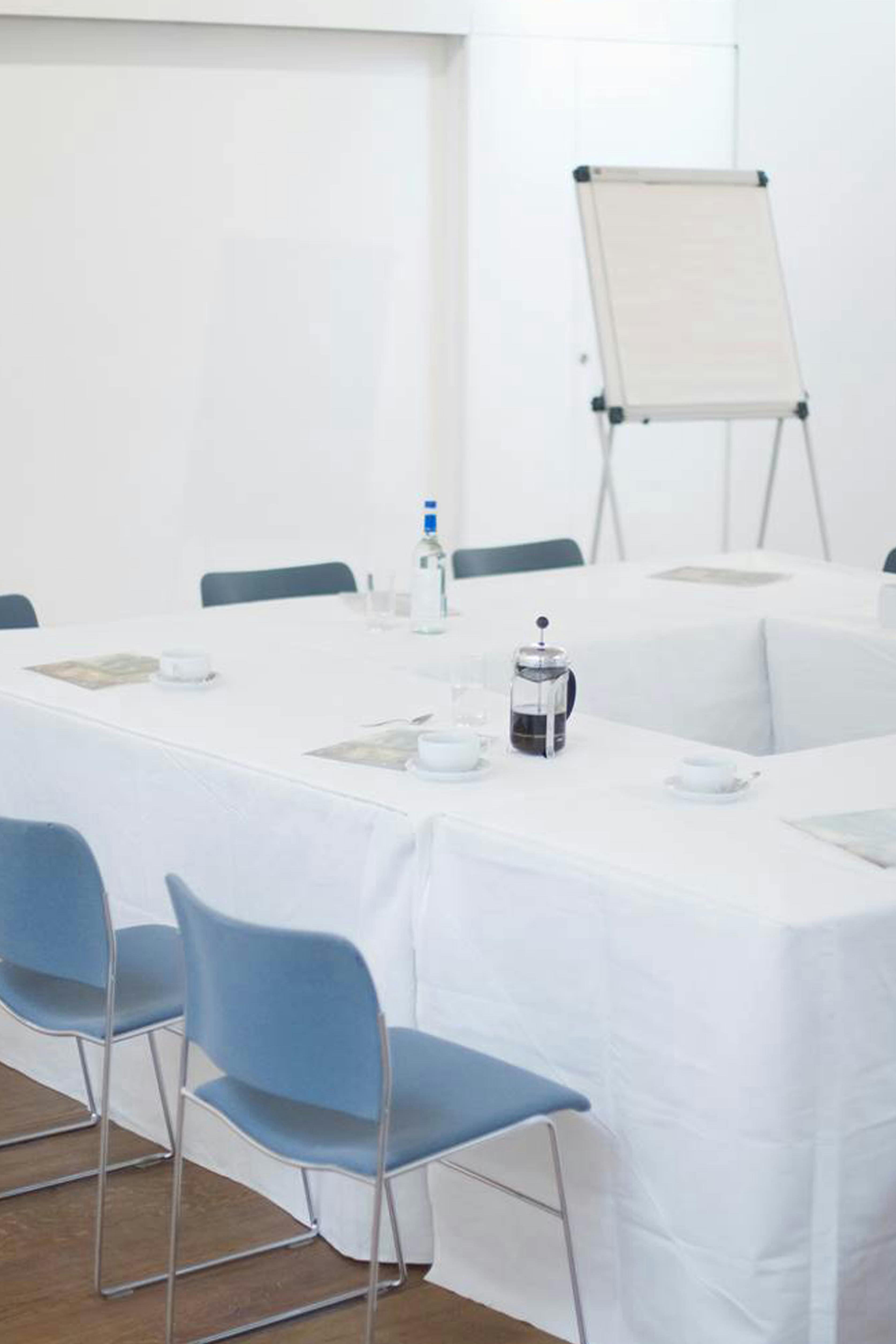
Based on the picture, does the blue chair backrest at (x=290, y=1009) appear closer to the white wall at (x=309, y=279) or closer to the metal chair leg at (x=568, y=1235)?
the metal chair leg at (x=568, y=1235)

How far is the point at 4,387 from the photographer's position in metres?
6.86

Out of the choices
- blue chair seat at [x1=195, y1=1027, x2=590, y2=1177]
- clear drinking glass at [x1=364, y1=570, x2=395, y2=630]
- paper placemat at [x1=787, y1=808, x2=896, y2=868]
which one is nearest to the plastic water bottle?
clear drinking glass at [x1=364, y1=570, x2=395, y2=630]

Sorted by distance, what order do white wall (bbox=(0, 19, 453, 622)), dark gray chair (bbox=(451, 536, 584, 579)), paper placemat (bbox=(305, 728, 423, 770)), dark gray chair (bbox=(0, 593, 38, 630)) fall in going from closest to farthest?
paper placemat (bbox=(305, 728, 423, 770))
dark gray chair (bbox=(0, 593, 38, 630))
dark gray chair (bbox=(451, 536, 584, 579))
white wall (bbox=(0, 19, 453, 622))

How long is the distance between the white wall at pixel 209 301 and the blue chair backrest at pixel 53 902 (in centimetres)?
407

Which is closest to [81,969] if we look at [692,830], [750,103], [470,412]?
[692,830]

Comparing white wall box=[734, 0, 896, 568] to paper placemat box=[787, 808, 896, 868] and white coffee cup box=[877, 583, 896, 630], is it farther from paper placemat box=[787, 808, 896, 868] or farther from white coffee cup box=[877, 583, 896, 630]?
paper placemat box=[787, 808, 896, 868]

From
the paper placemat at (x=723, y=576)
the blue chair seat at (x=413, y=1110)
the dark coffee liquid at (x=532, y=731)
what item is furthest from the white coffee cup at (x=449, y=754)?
the paper placemat at (x=723, y=576)

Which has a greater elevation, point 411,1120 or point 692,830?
point 692,830

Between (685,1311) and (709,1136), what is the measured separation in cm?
26

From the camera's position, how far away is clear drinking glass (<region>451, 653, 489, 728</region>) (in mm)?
3467

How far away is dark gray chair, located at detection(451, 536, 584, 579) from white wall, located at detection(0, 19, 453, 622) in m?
1.86

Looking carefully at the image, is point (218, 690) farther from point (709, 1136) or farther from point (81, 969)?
point (709, 1136)

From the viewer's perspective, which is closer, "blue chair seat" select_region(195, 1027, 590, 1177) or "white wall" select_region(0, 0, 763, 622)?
"blue chair seat" select_region(195, 1027, 590, 1177)

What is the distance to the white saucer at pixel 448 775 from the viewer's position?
3074 millimetres
